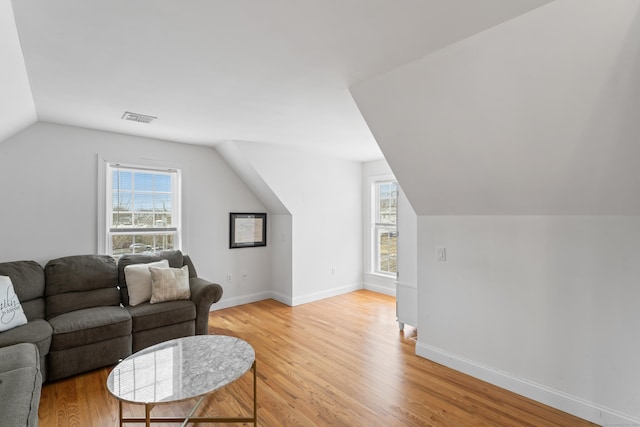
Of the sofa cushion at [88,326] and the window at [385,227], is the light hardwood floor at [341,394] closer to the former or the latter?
the sofa cushion at [88,326]

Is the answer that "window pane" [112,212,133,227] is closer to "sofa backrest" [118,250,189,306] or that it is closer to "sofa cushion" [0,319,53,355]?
"sofa backrest" [118,250,189,306]

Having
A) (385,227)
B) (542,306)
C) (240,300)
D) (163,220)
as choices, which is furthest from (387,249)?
(163,220)

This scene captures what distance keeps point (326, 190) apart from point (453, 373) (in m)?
3.29

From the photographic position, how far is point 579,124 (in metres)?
1.84

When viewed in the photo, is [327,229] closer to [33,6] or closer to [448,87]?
[448,87]

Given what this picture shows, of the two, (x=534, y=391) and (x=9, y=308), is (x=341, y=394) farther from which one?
(x=9, y=308)

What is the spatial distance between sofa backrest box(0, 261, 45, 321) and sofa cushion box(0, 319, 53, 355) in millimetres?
338

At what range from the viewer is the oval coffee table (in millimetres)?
1713

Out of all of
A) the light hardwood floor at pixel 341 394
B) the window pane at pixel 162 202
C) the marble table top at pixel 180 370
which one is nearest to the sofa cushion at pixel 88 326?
the light hardwood floor at pixel 341 394

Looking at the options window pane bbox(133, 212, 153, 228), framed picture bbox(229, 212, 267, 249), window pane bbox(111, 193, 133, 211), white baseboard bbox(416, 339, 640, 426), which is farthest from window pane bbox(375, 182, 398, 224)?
window pane bbox(111, 193, 133, 211)

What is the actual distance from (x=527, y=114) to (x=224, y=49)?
1.89 m

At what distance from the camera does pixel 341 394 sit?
2502 millimetres

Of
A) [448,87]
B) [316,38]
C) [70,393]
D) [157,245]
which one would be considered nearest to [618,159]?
[448,87]

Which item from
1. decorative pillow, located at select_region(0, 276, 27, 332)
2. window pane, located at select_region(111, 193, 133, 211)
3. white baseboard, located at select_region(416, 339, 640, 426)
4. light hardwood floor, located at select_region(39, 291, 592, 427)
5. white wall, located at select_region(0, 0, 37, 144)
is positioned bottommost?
light hardwood floor, located at select_region(39, 291, 592, 427)
